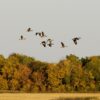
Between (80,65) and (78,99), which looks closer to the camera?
(78,99)

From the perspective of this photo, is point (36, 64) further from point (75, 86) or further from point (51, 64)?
point (75, 86)

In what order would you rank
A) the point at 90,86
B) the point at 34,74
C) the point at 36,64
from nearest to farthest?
the point at 90,86 < the point at 34,74 < the point at 36,64

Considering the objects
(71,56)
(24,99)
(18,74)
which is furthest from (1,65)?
(24,99)

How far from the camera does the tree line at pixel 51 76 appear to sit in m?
82.0

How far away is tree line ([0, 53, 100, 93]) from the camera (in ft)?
269

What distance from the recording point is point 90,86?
81.2m

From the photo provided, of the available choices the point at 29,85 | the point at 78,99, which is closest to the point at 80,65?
the point at 29,85

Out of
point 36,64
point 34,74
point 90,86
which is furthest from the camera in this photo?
point 36,64

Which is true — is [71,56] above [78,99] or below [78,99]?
above

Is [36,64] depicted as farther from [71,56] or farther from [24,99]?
[24,99]

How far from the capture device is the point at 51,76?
276ft

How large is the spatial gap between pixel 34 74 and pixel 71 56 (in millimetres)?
13903

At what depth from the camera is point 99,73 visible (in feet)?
284

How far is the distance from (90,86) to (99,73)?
5991 millimetres
